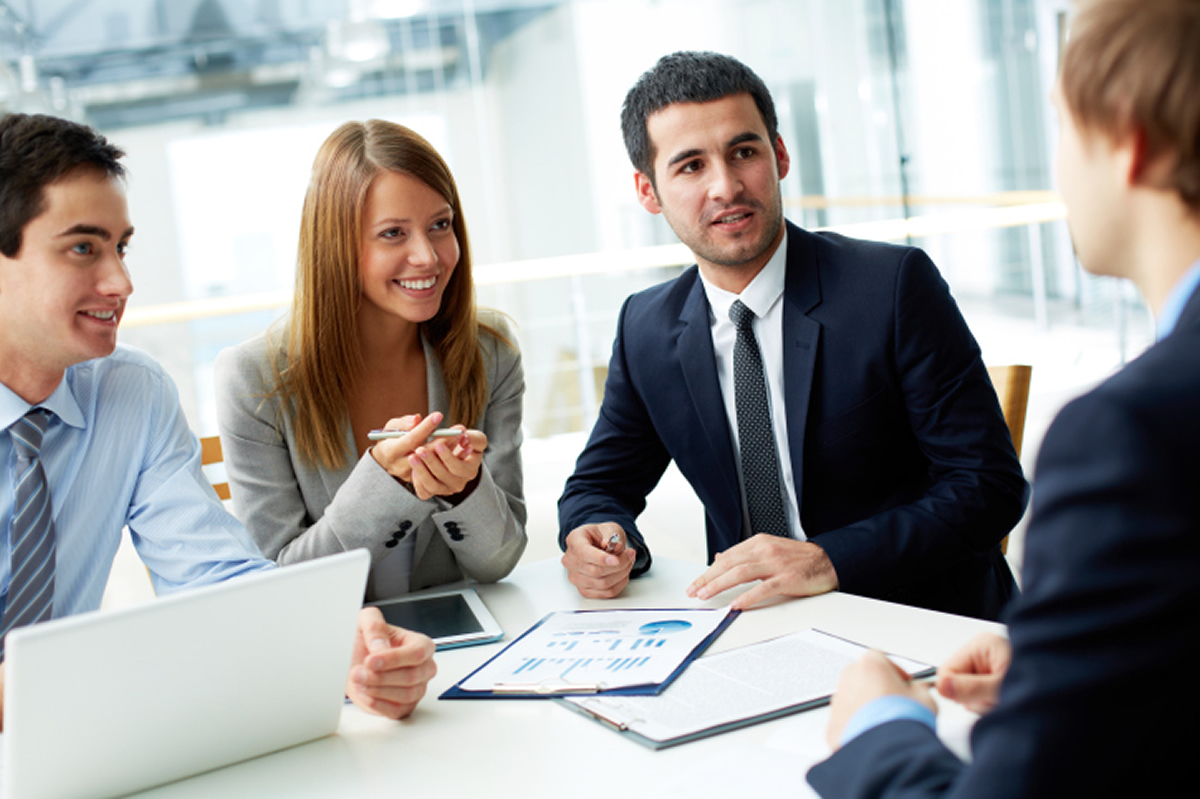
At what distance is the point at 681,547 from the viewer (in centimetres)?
349

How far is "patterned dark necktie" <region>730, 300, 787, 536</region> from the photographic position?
1.80 meters

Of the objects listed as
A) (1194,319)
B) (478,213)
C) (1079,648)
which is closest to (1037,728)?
(1079,648)

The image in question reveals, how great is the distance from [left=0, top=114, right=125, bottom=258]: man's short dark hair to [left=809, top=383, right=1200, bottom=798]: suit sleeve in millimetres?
1383

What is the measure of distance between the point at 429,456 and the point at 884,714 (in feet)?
3.00

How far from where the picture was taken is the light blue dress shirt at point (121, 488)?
5.02ft

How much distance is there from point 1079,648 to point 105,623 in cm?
74

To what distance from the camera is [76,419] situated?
5.08ft

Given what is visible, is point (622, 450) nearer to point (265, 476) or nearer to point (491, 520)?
point (491, 520)

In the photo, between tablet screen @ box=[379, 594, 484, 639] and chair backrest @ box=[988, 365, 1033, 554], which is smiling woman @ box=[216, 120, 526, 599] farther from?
chair backrest @ box=[988, 365, 1033, 554]

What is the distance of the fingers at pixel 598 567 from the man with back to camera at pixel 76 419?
45 centimetres

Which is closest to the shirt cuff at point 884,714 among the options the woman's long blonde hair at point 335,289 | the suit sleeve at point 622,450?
the suit sleeve at point 622,450

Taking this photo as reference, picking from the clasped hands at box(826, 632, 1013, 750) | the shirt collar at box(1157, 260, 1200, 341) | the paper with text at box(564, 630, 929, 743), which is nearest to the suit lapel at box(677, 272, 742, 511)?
the paper with text at box(564, 630, 929, 743)

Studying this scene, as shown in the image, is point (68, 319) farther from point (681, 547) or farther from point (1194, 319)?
point (681, 547)

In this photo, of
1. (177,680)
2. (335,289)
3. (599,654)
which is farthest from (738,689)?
(335,289)
